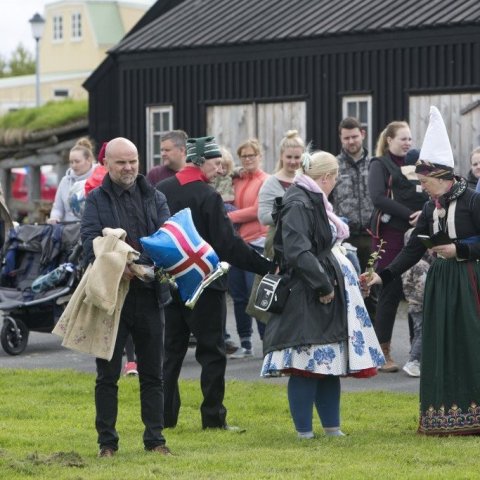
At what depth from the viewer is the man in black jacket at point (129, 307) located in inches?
365

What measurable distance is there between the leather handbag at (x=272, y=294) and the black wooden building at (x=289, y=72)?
11577 mm

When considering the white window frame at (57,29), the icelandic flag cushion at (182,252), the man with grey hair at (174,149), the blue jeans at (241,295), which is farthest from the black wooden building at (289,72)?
the white window frame at (57,29)

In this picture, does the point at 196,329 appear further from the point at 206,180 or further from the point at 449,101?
the point at 449,101

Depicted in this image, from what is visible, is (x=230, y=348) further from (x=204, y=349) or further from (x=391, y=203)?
(x=204, y=349)

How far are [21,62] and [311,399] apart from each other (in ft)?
284

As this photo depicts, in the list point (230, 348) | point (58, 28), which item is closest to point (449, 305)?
point (230, 348)

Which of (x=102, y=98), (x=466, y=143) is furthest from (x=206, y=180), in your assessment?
(x=102, y=98)

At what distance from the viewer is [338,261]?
10086 millimetres

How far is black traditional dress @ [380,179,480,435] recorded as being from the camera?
10.1 meters

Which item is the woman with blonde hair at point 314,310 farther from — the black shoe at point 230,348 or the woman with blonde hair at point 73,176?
the woman with blonde hair at point 73,176

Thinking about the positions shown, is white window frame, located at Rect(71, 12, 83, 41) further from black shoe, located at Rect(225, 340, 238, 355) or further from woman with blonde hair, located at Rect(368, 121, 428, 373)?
woman with blonde hair, located at Rect(368, 121, 428, 373)

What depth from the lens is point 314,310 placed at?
32.5ft

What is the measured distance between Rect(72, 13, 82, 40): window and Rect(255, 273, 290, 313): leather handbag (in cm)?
7437

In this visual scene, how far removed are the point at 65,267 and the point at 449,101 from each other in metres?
8.33
